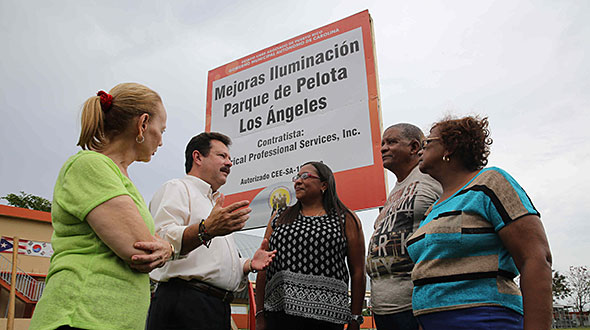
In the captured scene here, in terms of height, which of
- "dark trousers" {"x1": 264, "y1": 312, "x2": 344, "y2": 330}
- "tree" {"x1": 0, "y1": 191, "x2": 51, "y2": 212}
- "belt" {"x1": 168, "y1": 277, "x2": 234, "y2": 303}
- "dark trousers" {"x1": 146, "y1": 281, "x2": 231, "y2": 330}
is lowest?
"dark trousers" {"x1": 264, "y1": 312, "x2": 344, "y2": 330}

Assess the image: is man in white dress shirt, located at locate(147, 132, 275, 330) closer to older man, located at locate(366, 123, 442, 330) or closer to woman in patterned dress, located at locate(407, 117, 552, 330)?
older man, located at locate(366, 123, 442, 330)

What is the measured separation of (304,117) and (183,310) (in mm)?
2629

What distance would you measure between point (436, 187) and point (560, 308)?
5064cm

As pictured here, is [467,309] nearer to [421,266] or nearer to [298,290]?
[421,266]

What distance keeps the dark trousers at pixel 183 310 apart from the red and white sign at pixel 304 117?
193 centimetres

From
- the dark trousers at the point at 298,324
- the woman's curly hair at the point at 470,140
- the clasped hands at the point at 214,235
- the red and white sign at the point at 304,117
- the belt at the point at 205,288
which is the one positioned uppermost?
the red and white sign at the point at 304,117

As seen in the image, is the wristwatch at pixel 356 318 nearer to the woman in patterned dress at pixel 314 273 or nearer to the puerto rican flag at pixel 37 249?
the woman in patterned dress at pixel 314 273

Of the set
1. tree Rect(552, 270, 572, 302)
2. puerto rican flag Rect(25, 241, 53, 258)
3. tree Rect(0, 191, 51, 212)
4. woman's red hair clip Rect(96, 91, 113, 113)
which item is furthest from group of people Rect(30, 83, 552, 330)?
tree Rect(552, 270, 572, 302)

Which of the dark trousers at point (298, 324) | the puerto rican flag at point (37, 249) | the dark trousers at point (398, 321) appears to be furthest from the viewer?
the puerto rican flag at point (37, 249)

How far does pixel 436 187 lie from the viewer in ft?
8.52

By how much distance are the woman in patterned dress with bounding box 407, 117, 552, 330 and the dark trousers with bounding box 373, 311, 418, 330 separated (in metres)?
0.52

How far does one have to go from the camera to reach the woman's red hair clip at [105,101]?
5.30 feet

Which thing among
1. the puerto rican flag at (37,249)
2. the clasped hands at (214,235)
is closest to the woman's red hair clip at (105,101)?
the clasped hands at (214,235)

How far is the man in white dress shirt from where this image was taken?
6.64 ft
